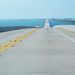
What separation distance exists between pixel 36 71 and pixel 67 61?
1.97m

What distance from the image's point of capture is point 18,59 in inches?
284

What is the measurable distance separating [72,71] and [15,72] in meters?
2.21

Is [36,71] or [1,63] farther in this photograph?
[1,63]

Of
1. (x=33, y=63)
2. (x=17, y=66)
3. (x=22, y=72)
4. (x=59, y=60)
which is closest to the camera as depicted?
(x=22, y=72)

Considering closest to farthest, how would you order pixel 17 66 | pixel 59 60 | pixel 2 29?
pixel 17 66 → pixel 59 60 → pixel 2 29

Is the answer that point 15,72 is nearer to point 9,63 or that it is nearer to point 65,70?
point 9,63

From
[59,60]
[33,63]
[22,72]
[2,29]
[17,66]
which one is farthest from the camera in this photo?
[2,29]

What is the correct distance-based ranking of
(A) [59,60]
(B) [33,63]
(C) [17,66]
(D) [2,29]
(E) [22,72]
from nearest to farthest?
(E) [22,72] → (C) [17,66] → (B) [33,63] → (A) [59,60] → (D) [2,29]

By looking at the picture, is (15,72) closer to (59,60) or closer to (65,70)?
(65,70)

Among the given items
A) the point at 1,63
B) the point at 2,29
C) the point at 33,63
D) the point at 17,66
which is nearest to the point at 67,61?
the point at 33,63

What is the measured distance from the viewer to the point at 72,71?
562 cm

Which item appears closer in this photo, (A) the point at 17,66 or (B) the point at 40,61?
(A) the point at 17,66

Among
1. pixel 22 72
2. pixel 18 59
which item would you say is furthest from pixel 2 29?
pixel 22 72

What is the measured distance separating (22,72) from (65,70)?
170 cm
